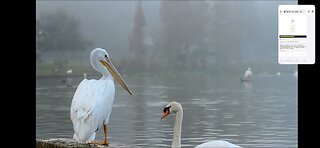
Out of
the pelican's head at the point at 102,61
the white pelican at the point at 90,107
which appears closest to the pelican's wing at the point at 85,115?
the white pelican at the point at 90,107

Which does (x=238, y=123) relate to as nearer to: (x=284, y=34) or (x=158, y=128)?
(x=158, y=128)

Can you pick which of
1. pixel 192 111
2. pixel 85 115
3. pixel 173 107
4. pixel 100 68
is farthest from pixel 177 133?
pixel 192 111

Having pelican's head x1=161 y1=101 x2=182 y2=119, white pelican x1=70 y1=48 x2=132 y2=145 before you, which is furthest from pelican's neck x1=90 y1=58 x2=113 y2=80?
pelican's head x1=161 y1=101 x2=182 y2=119

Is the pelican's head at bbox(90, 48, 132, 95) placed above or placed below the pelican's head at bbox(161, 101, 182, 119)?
above

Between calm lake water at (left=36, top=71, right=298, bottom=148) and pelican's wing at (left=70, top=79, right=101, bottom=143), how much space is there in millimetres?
293

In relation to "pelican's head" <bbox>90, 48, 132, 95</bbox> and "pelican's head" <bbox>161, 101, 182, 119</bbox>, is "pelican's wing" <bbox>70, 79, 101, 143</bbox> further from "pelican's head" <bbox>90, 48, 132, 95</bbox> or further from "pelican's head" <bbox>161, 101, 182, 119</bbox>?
"pelican's head" <bbox>161, 101, 182, 119</bbox>

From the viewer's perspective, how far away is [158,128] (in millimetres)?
5934

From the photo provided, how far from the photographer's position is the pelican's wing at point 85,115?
387 centimetres

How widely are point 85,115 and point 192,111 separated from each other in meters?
3.82

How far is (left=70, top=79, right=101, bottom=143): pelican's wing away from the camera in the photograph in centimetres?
387

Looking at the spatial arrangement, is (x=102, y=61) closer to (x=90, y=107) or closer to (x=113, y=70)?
(x=113, y=70)
